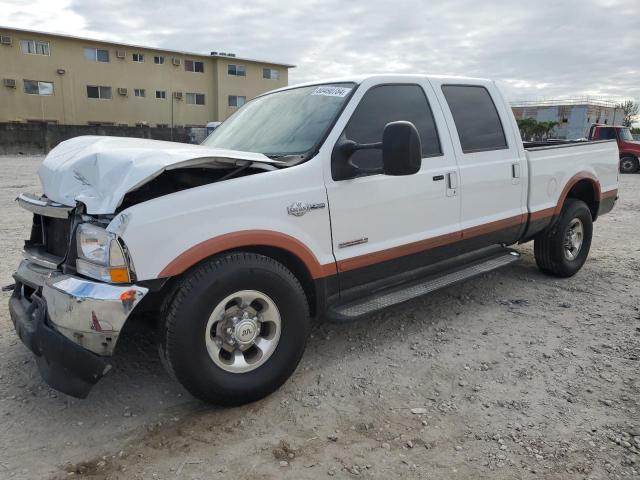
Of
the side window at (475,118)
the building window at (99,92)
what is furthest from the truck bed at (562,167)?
the building window at (99,92)

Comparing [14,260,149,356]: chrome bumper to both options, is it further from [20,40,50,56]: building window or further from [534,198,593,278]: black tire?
[20,40,50,56]: building window

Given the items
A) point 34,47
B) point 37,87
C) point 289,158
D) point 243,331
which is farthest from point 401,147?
point 34,47

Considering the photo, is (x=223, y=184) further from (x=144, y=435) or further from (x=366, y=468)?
(x=366, y=468)

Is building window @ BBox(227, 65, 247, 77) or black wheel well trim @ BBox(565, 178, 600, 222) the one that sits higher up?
building window @ BBox(227, 65, 247, 77)

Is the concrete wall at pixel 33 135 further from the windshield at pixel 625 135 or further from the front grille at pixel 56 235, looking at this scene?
the front grille at pixel 56 235

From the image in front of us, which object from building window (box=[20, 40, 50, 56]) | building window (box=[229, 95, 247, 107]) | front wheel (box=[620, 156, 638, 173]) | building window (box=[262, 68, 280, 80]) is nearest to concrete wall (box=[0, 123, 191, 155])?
building window (box=[20, 40, 50, 56])

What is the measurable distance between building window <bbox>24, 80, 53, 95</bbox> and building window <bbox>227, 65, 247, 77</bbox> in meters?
13.9

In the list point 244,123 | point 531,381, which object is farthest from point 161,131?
point 531,381

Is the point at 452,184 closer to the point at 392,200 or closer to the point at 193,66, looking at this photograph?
the point at 392,200

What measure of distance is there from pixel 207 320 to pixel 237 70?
143 ft

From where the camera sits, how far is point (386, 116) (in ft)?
12.1

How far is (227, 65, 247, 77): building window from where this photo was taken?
140 feet

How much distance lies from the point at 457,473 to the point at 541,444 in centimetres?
54

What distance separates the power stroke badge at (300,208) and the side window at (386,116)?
1.67 feet
